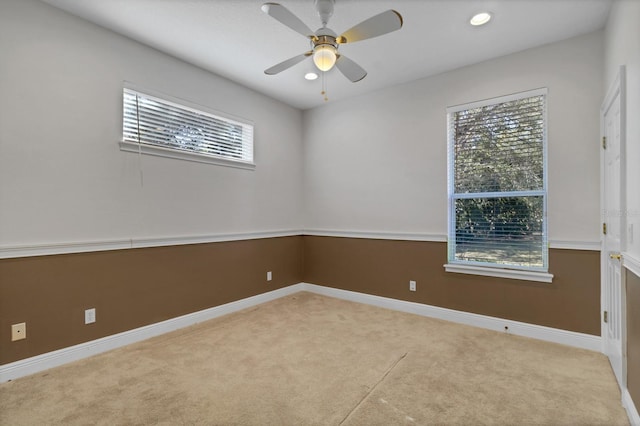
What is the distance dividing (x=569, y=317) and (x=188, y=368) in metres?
3.33

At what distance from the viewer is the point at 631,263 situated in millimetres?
1730

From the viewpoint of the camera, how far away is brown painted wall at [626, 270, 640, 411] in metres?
1.67

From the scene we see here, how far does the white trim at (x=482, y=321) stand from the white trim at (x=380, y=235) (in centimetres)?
77

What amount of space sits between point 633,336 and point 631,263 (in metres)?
0.44

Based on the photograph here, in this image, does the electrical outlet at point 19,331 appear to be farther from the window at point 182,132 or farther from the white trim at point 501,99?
the white trim at point 501,99

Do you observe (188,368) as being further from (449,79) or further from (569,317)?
(449,79)

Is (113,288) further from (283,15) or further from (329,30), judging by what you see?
(329,30)

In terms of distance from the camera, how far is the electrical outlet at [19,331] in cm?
224

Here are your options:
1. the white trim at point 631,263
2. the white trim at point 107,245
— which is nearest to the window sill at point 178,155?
the white trim at point 107,245

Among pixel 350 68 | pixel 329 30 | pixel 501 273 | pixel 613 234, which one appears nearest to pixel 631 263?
pixel 613 234

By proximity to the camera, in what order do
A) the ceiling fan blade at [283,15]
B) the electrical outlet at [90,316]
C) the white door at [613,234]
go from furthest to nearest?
the electrical outlet at [90,316] < the white door at [613,234] < the ceiling fan blade at [283,15]

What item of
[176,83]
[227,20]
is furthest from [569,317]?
[176,83]

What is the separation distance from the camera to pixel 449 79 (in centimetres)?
345

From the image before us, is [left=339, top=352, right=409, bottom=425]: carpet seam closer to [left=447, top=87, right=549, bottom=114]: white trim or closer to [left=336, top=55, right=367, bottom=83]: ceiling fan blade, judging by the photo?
[left=336, top=55, right=367, bottom=83]: ceiling fan blade
